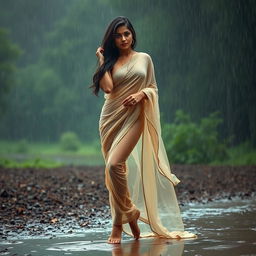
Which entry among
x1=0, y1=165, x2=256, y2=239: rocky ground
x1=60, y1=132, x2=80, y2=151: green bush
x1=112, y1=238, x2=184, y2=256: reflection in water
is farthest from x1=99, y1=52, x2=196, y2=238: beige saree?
x1=60, y1=132, x2=80, y2=151: green bush

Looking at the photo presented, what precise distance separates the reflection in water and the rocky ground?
1.25m

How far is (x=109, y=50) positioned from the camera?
7.44 meters

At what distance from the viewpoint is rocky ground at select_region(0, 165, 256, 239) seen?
28.6 feet

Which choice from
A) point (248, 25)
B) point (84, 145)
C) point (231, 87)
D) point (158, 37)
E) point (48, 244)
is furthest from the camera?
point (84, 145)

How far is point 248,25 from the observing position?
910 inches

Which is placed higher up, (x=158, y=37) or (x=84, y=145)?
(x=158, y=37)

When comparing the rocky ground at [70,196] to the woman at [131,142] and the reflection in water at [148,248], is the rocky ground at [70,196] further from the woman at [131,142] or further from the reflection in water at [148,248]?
the reflection in water at [148,248]

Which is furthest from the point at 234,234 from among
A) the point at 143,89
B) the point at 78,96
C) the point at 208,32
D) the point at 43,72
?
the point at 43,72

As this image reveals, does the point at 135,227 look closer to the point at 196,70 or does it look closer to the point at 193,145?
the point at 193,145

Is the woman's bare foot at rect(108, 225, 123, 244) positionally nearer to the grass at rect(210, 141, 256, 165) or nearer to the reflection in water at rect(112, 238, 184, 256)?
the reflection in water at rect(112, 238, 184, 256)

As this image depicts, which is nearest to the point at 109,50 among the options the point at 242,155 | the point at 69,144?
the point at 242,155

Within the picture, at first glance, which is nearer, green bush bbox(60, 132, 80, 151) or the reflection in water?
the reflection in water

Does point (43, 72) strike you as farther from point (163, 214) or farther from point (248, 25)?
point (163, 214)

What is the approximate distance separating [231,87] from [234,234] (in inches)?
695
